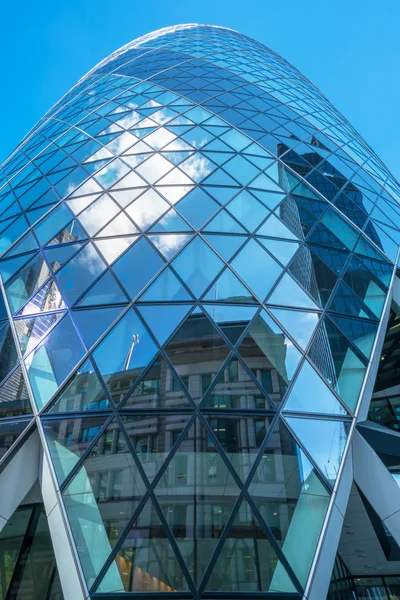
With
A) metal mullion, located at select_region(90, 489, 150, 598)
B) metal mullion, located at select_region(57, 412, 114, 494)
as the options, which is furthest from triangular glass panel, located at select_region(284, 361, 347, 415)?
metal mullion, located at select_region(57, 412, 114, 494)

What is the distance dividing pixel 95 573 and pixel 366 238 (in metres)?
14.7

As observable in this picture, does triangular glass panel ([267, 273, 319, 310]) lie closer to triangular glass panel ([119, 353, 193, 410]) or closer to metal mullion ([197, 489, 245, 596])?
triangular glass panel ([119, 353, 193, 410])

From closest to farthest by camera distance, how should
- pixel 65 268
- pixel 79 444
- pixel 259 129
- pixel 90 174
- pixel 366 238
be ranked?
pixel 79 444
pixel 65 268
pixel 366 238
pixel 90 174
pixel 259 129

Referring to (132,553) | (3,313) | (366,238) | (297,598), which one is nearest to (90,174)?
(3,313)

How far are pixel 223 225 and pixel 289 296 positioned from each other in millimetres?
3789

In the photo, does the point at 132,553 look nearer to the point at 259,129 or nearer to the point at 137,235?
the point at 137,235

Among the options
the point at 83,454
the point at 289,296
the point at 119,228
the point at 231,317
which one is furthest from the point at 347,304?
the point at 83,454

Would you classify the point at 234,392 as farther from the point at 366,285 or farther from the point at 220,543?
the point at 366,285

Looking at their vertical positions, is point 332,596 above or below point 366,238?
below

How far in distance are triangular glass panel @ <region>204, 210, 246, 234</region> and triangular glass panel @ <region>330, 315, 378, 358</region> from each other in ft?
15.1

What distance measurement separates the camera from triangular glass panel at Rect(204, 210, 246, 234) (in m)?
14.2

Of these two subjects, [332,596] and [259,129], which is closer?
[332,596]

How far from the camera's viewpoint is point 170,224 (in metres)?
14.3

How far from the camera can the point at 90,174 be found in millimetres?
17594
